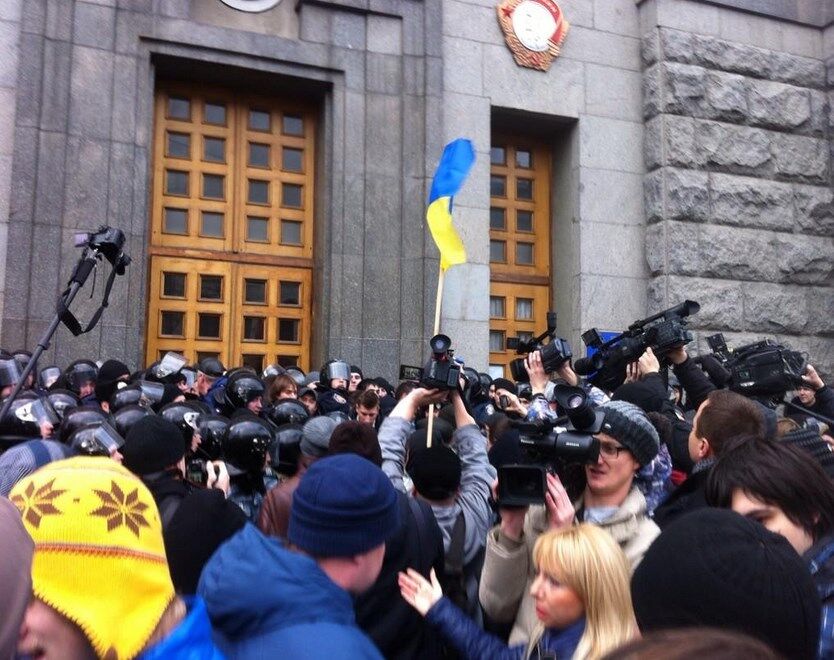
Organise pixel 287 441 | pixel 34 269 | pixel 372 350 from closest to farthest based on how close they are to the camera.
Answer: pixel 287 441 < pixel 34 269 < pixel 372 350

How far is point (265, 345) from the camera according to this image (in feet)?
34.0

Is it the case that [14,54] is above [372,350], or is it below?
above

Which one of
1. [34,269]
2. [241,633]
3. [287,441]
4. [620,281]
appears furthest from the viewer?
[620,281]

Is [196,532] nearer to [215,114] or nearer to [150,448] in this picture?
[150,448]

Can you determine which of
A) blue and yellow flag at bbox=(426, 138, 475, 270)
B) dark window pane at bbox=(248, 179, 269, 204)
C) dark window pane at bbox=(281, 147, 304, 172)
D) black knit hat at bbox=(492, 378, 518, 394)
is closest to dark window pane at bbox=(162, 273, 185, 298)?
dark window pane at bbox=(248, 179, 269, 204)

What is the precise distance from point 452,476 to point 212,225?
7.71 metres

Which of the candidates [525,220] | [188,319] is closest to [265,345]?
[188,319]

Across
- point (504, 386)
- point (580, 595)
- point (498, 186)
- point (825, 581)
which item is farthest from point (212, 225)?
point (825, 581)

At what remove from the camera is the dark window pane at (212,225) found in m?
10.3

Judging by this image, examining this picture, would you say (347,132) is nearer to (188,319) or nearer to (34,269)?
(188,319)

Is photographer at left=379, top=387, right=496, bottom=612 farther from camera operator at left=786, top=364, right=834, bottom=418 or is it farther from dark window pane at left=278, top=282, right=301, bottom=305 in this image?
dark window pane at left=278, top=282, right=301, bottom=305

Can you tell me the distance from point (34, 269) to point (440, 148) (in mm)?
4878

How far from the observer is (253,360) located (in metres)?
10.3

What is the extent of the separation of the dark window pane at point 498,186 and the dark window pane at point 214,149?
3.69 m
